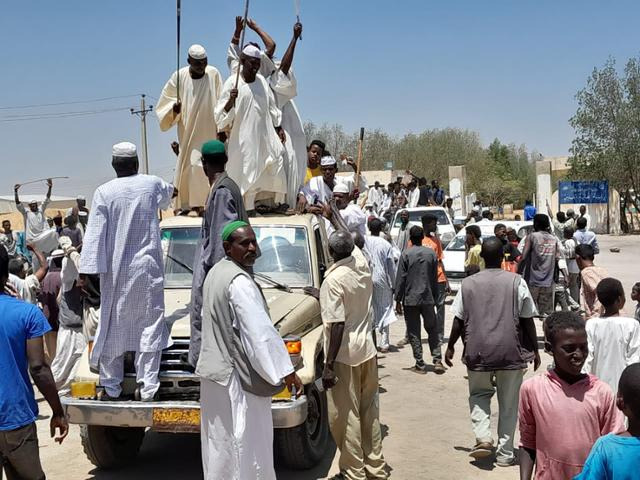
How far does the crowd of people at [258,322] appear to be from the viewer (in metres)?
3.35

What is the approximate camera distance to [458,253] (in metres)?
15.8

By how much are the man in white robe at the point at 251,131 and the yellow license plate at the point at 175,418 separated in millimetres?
2872

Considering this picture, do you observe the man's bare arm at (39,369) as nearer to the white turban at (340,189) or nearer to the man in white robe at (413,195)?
the white turban at (340,189)

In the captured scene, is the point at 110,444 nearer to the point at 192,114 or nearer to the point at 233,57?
the point at 192,114

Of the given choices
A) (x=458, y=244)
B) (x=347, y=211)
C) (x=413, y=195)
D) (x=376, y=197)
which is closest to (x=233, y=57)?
(x=347, y=211)

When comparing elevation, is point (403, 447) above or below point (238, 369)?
below

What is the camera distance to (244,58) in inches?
292

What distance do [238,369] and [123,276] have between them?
1.72 metres

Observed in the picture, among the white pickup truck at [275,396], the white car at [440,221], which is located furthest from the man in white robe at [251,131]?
Answer: the white car at [440,221]

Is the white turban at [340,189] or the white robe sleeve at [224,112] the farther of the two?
the white turban at [340,189]

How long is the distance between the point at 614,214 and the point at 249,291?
1352 inches

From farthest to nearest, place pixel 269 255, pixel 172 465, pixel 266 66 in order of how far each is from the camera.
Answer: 1. pixel 266 66
2. pixel 269 255
3. pixel 172 465

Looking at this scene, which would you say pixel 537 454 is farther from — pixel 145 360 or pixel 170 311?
pixel 170 311

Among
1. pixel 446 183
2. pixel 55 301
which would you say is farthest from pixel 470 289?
pixel 446 183
